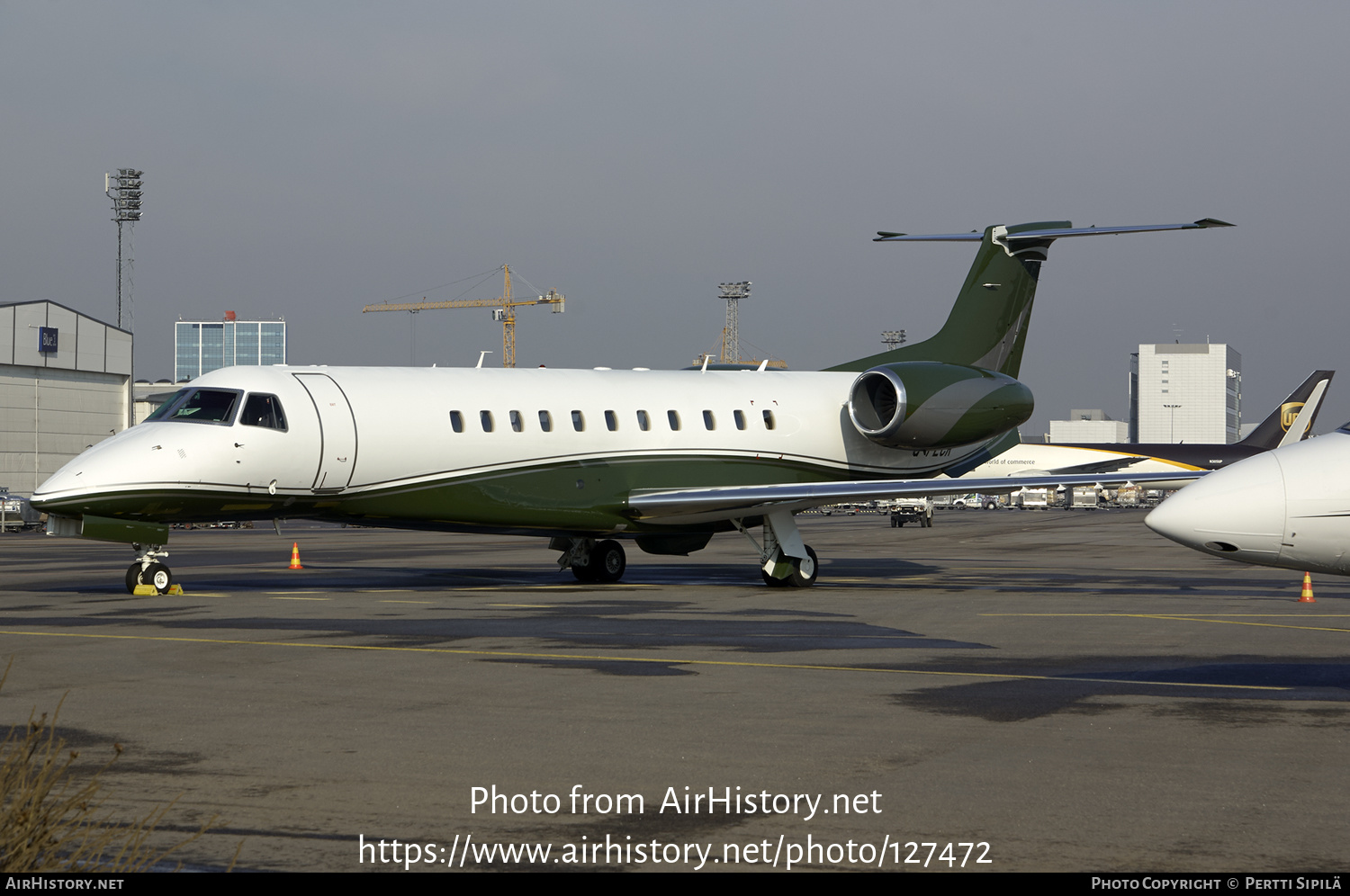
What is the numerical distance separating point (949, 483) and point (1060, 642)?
653cm

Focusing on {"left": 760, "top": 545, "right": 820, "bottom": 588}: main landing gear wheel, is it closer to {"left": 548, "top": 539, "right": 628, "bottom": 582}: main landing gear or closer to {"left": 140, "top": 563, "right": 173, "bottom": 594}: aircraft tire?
{"left": 548, "top": 539, "right": 628, "bottom": 582}: main landing gear

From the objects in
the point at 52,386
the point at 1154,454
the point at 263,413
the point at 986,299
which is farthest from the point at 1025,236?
the point at 1154,454

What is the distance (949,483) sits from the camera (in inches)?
836

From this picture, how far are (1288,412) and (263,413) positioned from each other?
7056cm

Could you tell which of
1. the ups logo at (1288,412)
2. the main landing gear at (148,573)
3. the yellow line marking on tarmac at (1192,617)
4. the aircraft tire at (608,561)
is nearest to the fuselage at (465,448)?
the main landing gear at (148,573)

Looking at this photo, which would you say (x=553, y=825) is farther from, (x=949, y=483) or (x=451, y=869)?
(x=949, y=483)

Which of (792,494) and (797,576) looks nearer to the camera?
(792,494)

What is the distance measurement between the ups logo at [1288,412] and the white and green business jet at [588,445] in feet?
181

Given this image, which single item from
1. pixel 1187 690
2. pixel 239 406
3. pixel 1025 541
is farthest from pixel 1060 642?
pixel 1025 541

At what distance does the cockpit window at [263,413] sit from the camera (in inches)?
781

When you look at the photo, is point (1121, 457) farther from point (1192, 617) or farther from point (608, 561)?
point (1192, 617)

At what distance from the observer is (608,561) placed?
24797 mm

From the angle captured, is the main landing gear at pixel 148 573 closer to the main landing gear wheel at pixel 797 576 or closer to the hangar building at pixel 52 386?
the main landing gear wheel at pixel 797 576

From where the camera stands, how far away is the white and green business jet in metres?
19.6
